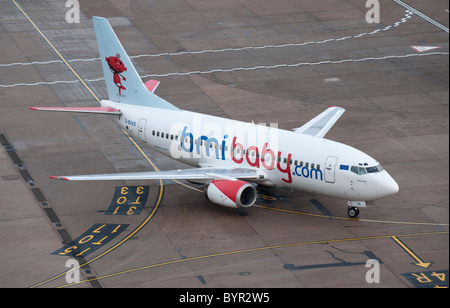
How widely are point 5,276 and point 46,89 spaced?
3347 cm

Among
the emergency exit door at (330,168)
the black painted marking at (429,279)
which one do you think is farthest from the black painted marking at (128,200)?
the black painted marking at (429,279)

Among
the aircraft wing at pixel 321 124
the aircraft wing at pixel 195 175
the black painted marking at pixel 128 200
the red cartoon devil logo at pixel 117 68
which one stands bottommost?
the black painted marking at pixel 128 200

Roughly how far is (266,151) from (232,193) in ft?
13.0

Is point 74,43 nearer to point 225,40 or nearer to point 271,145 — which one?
point 225,40

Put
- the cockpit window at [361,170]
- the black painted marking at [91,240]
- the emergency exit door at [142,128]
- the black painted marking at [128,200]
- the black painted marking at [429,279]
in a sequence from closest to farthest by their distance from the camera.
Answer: the black painted marking at [429,279] → the black painted marking at [91,240] → the cockpit window at [361,170] → the black painted marking at [128,200] → the emergency exit door at [142,128]

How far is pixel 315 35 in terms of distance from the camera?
92938 mm

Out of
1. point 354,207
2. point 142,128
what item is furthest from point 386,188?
point 142,128

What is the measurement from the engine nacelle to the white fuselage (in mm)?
2133

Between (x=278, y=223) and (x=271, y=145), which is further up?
(x=271, y=145)

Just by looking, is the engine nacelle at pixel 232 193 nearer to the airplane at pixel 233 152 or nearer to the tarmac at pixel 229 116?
the airplane at pixel 233 152

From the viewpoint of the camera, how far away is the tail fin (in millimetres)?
62375

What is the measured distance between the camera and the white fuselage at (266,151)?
53.7 meters

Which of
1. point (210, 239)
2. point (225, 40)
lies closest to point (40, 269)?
point (210, 239)
